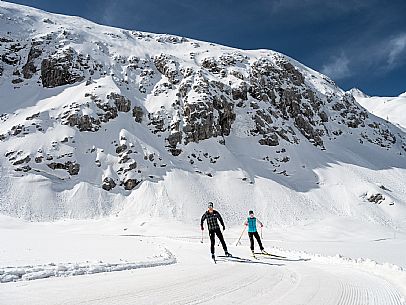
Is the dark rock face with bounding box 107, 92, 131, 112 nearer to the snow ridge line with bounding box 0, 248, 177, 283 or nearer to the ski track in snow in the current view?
the snow ridge line with bounding box 0, 248, 177, 283

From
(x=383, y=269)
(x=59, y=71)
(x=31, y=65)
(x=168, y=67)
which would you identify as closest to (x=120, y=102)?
(x=59, y=71)

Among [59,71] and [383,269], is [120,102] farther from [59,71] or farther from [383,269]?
[383,269]

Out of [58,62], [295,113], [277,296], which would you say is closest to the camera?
[277,296]

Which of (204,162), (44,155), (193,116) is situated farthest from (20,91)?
(204,162)

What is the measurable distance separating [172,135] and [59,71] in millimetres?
33906

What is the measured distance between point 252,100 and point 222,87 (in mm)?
8483

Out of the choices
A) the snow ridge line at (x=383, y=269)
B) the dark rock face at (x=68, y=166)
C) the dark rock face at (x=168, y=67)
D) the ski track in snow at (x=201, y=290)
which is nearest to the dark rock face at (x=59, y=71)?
the dark rock face at (x=168, y=67)

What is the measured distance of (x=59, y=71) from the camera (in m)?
82.9

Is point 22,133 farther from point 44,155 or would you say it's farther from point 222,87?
point 222,87

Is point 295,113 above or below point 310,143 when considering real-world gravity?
above

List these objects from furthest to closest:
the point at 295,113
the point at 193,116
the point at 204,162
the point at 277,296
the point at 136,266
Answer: the point at 295,113 < the point at 193,116 < the point at 204,162 < the point at 136,266 < the point at 277,296

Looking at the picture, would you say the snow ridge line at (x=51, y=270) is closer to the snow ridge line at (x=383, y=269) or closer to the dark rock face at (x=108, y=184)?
the snow ridge line at (x=383, y=269)

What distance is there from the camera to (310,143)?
3332 inches

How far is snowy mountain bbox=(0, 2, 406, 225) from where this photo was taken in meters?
58.6
